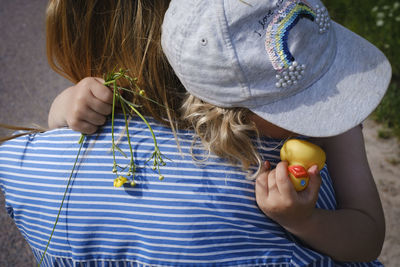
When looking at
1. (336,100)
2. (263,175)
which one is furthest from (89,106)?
(336,100)

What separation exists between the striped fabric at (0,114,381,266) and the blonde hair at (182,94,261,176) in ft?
0.11

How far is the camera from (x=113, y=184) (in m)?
1.09

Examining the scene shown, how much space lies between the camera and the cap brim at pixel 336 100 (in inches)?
41.3

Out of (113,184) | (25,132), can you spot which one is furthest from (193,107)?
(25,132)

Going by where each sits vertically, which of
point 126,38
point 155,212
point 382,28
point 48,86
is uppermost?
point 126,38

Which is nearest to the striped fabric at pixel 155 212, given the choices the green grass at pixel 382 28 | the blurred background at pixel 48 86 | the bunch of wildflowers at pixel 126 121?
the bunch of wildflowers at pixel 126 121

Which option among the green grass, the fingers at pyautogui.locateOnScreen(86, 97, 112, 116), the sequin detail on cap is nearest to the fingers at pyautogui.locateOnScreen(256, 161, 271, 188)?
the sequin detail on cap

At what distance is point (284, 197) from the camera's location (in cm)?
105

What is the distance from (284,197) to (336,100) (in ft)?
1.03

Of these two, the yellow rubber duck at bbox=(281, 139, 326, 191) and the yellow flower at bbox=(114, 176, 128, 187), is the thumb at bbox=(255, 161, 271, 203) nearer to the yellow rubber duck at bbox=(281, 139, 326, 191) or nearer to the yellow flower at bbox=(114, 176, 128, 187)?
the yellow rubber duck at bbox=(281, 139, 326, 191)

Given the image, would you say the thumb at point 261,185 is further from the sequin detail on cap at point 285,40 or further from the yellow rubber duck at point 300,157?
the sequin detail on cap at point 285,40

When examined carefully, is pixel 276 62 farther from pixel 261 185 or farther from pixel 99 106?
pixel 99 106

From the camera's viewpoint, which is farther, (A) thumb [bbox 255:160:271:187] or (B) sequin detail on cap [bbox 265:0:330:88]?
(A) thumb [bbox 255:160:271:187]

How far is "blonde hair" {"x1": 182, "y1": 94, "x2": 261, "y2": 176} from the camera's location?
1.08 meters
